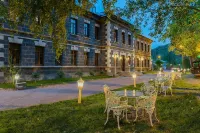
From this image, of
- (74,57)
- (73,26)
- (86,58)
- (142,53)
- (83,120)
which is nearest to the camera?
(83,120)

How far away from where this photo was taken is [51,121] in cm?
626

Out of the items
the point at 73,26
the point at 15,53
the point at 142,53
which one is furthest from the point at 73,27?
the point at 142,53

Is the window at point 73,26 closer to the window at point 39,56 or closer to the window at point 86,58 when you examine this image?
the window at point 86,58

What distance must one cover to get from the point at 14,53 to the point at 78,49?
8.52m

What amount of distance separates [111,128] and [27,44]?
46.4 feet

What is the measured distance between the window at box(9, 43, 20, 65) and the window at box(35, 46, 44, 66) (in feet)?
6.49

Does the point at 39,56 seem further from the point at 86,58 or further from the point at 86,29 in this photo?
the point at 86,29

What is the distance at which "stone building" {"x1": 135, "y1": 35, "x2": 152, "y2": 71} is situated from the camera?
40156mm

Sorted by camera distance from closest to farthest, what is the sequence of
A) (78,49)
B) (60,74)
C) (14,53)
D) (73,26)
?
(14,53) → (60,74) → (73,26) → (78,49)

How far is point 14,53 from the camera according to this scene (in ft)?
55.3

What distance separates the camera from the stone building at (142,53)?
132ft

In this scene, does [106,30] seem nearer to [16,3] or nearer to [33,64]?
[33,64]

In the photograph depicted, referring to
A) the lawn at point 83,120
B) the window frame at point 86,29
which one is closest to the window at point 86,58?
the window frame at point 86,29

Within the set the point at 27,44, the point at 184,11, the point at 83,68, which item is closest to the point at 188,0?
the point at 184,11
